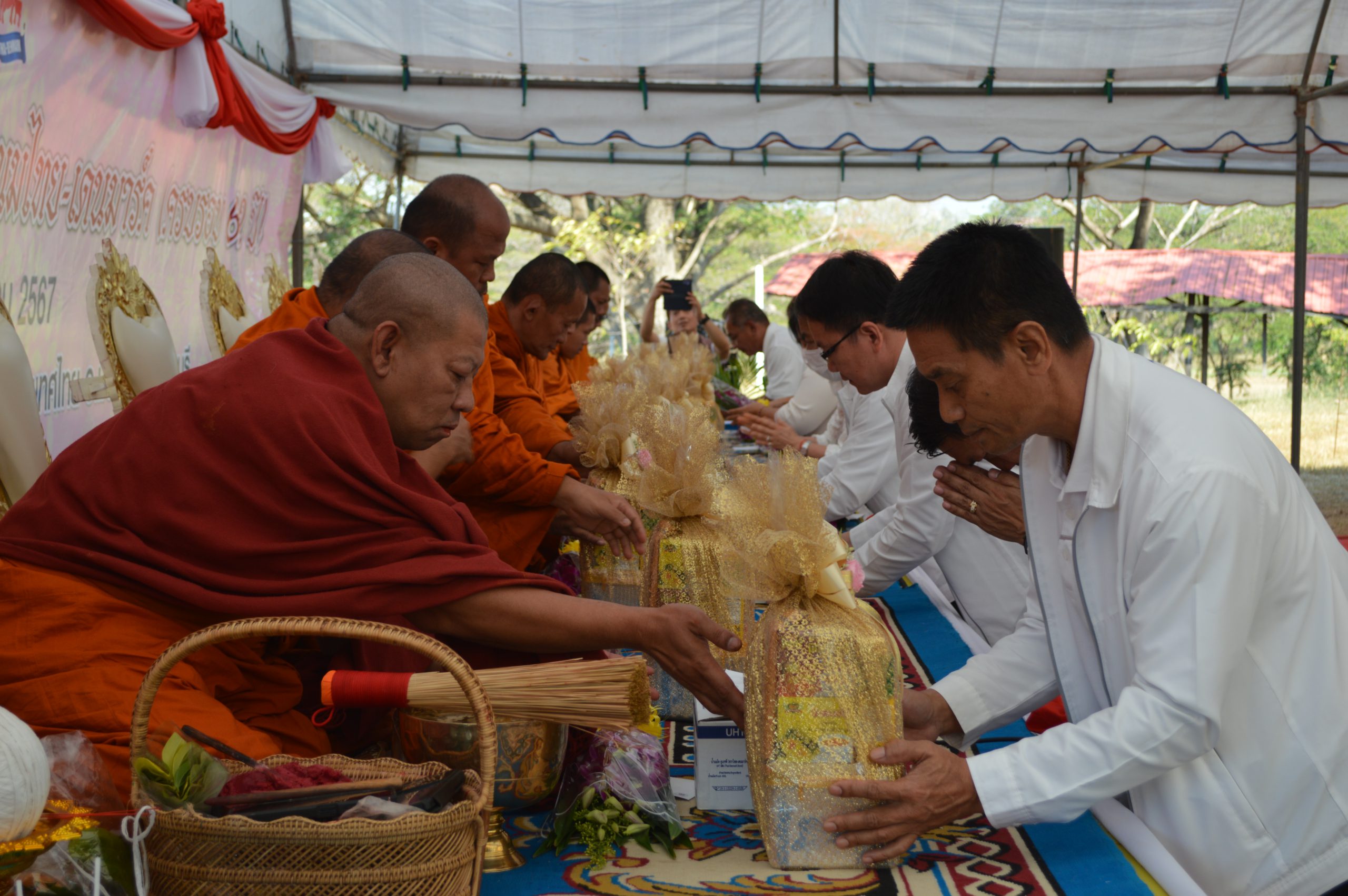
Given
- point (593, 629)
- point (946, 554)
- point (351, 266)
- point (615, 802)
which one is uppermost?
point (351, 266)

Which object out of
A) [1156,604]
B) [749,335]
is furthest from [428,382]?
[749,335]

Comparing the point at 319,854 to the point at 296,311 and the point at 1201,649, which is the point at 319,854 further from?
the point at 296,311

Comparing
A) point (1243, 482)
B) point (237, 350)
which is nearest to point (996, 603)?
point (1243, 482)

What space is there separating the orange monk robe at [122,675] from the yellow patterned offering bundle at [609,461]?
868mm

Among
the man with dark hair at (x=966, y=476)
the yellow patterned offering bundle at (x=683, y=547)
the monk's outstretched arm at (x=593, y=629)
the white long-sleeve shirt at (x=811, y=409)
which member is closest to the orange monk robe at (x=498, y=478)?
the yellow patterned offering bundle at (x=683, y=547)

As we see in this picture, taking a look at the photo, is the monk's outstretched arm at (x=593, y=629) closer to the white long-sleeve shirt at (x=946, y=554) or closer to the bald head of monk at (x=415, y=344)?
the bald head of monk at (x=415, y=344)

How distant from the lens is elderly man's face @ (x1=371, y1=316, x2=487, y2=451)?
1.92 m

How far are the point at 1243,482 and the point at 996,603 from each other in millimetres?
1473

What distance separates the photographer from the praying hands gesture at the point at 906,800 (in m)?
1.41

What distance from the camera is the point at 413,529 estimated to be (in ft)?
5.62

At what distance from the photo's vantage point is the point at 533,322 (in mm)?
4117

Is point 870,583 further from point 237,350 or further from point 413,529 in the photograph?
point 237,350

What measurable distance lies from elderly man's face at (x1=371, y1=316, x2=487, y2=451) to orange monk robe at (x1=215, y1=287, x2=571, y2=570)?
0.92 meters

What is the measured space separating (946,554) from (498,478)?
1291mm
